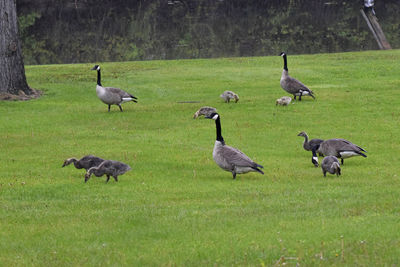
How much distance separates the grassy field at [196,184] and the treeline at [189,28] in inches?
794

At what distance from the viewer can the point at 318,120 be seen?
2794 cm

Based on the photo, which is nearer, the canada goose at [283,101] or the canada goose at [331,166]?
the canada goose at [331,166]

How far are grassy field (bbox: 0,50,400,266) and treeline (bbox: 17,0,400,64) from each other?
794 inches

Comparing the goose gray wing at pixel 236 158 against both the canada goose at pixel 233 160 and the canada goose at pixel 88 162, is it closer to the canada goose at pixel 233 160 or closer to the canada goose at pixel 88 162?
the canada goose at pixel 233 160

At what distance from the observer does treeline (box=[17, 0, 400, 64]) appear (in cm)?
5819

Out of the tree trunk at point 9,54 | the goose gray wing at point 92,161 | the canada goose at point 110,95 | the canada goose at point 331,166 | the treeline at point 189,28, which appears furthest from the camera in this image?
the treeline at point 189,28

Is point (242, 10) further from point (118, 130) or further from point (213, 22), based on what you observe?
point (118, 130)

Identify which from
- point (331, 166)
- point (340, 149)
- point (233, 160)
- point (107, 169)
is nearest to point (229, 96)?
point (340, 149)

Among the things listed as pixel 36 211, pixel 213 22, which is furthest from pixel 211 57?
pixel 36 211

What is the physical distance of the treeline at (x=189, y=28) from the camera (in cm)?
5819

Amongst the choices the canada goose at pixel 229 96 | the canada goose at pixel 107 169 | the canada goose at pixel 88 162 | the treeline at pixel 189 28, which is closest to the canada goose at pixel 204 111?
the canada goose at pixel 229 96

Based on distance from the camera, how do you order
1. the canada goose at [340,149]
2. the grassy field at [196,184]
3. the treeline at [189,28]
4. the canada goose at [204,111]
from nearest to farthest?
the grassy field at [196,184] < the canada goose at [340,149] < the canada goose at [204,111] < the treeline at [189,28]

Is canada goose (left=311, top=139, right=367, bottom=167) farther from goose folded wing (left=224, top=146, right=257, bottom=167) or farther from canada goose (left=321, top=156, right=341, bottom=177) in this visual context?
goose folded wing (left=224, top=146, right=257, bottom=167)

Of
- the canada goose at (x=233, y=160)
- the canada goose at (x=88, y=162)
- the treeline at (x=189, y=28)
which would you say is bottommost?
the treeline at (x=189, y=28)
